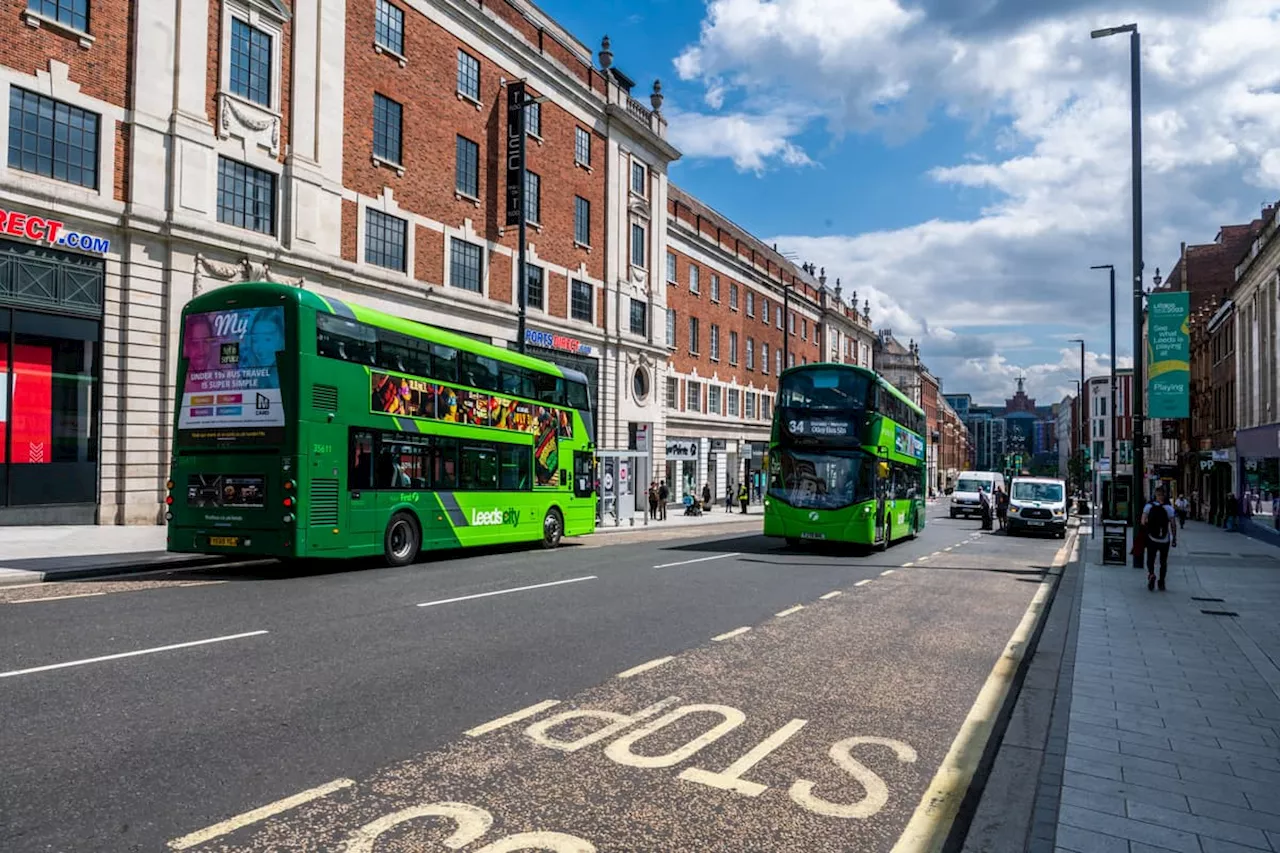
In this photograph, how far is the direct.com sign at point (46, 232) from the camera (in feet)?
59.2

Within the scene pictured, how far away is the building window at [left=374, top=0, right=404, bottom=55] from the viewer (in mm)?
27094

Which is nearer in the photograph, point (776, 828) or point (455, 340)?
point (776, 828)

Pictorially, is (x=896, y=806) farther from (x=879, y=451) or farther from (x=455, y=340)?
(x=879, y=451)

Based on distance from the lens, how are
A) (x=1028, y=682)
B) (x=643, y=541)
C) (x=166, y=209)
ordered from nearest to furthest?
1. (x=1028, y=682)
2. (x=166, y=209)
3. (x=643, y=541)

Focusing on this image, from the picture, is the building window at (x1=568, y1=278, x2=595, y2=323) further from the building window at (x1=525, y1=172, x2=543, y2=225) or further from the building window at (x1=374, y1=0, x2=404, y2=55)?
the building window at (x1=374, y1=0, x2=404, y2=55)

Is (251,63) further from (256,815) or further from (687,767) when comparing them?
(687,767)

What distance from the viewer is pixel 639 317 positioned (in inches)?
1614

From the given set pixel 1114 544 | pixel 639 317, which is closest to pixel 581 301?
pixel 639 317

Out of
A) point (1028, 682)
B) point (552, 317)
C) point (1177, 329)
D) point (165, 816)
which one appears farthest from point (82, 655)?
point (552, 317)

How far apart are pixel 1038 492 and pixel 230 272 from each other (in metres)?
27.2

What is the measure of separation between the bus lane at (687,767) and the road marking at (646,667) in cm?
4

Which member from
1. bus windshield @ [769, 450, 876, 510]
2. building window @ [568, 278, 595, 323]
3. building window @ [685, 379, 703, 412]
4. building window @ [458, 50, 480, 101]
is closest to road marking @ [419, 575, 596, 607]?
bus windshield @ [769, 450, 876, 510]

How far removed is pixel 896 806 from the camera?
14.3ft

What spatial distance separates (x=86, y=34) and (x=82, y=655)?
18.0 m
